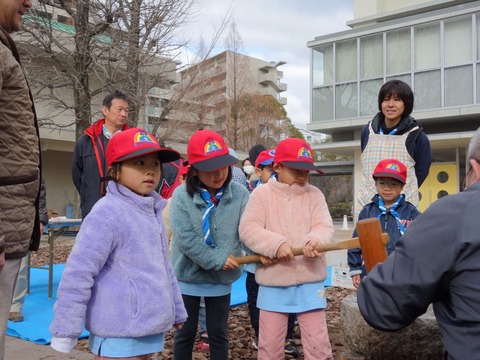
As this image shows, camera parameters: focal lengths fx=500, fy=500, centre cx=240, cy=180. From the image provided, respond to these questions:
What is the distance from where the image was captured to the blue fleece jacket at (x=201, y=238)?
3.16 m

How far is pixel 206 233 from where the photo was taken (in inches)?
128

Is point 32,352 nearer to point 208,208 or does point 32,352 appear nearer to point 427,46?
point 208,208

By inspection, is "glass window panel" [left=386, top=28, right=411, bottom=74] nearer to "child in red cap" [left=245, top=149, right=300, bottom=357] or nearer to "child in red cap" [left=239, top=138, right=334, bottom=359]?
"child in red cap" [left=245, top=149, right=300, bottom=357]

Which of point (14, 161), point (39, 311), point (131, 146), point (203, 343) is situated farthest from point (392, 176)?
point (39, 311)

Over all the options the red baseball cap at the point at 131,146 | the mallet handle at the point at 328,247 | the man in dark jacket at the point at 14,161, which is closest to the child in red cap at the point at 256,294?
the mallet handle at the point at 328,247

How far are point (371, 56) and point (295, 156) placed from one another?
639 inches

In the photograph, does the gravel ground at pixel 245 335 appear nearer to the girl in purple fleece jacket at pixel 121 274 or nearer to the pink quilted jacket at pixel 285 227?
the pink quilted jacket at pixel 285 227

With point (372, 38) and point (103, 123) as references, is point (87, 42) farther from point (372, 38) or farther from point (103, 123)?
point (372, 38)

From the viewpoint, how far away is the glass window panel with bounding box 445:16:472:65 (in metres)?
16.3

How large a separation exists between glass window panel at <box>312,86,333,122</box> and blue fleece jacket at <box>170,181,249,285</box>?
1627cm

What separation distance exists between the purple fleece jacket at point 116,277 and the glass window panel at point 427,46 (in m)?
16.5

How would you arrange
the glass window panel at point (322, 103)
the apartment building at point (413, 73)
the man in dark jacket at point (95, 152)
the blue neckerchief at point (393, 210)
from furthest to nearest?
1. the glass window panel at point (322, 103)
2. the apartment building at point (413, 73)
3. the man in dark jacket at point (95, 152)
4. the blue neckerchief at point (393, 210)

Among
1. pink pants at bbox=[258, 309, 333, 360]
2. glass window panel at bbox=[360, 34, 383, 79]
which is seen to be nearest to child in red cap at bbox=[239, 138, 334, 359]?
pink pants at bbox=[258, 309, 333, 360]

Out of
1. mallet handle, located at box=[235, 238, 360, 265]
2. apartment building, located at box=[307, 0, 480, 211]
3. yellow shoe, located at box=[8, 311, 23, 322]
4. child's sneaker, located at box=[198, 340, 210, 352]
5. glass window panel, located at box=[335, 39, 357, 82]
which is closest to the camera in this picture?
mallet handle, located at box=[235, 238, 360, 265]
